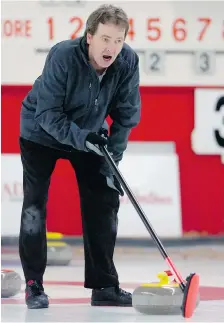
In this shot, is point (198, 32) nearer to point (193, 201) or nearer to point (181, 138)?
point (181, 138)

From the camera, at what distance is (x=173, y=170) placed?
702 centimetres

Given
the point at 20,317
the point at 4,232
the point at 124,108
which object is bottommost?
the point at 4,232

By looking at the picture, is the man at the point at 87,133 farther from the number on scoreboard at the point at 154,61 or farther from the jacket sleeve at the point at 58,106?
the number on scoreboard at the point at 154,61

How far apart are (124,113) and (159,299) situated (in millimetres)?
662

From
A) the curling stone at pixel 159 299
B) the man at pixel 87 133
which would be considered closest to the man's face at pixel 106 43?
the man at pixel 87 133

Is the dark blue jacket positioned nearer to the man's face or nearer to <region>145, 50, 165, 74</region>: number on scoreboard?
the man's face

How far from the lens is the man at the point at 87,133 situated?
3061 millimetres

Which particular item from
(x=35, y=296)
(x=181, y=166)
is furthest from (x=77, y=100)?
(x=181, y=166)

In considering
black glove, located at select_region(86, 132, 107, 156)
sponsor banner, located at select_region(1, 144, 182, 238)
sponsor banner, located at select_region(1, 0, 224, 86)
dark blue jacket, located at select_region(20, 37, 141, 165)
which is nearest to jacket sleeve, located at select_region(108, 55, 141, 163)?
dark blue jacket, located at select_region(20, 37, 141, 165)

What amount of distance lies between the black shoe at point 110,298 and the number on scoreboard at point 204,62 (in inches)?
163

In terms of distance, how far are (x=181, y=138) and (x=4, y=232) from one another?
5.19ft

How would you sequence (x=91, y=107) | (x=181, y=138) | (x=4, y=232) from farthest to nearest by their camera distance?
(x=181, y=138), (x=4, y=232), (x=91, y=107)

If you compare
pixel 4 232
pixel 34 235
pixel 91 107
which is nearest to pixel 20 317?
pixel 34 235

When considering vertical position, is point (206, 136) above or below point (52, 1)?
below
